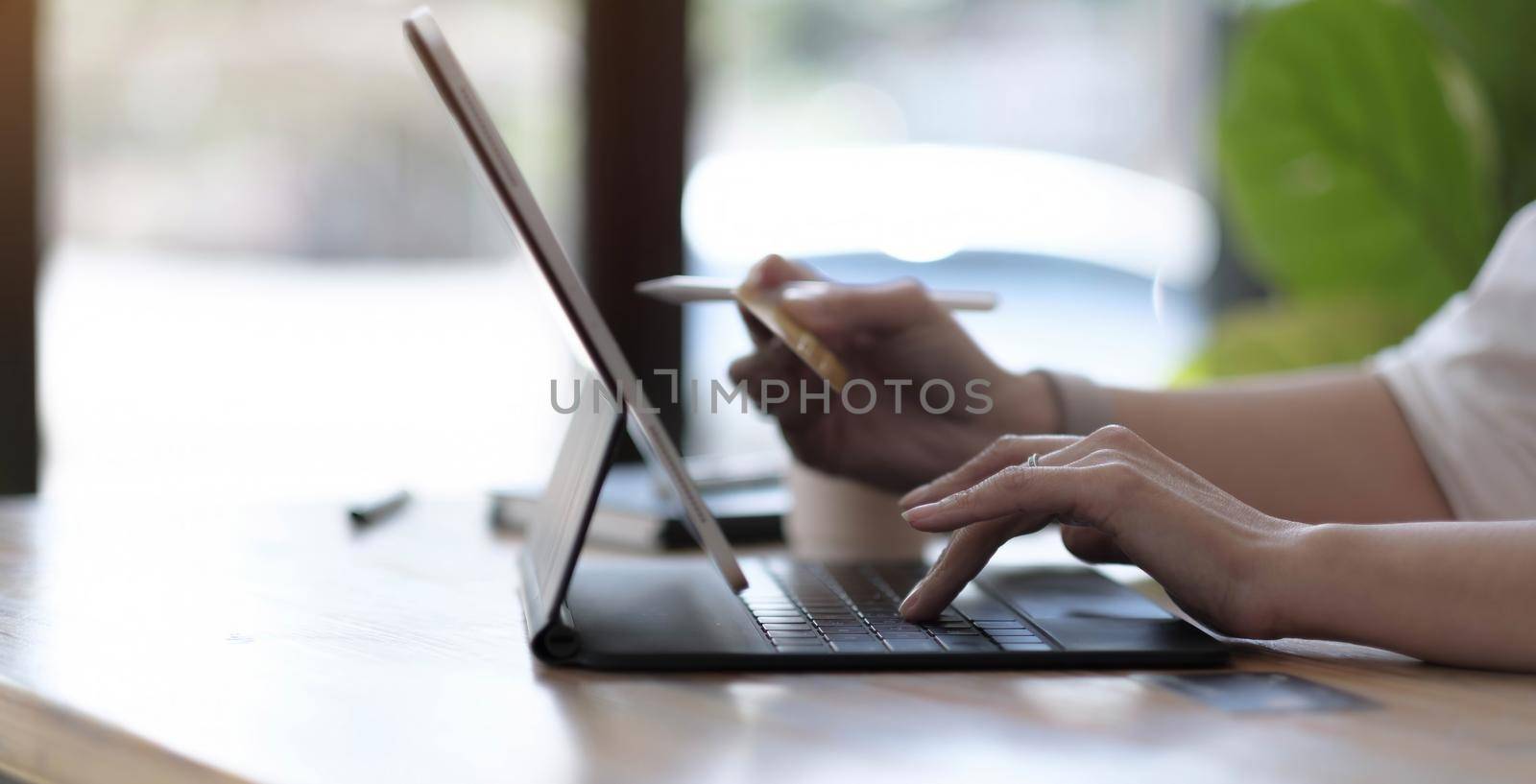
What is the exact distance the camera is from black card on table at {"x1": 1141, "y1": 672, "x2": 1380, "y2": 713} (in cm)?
56

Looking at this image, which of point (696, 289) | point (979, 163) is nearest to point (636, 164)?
point (979, 163)

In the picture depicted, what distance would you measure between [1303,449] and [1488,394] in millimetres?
127

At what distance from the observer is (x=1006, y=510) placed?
64cm

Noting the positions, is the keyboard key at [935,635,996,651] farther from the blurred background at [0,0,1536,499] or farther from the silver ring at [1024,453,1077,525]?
the blurred background at [0,0,1536,499]

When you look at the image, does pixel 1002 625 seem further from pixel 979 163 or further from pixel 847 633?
pixel 979 163

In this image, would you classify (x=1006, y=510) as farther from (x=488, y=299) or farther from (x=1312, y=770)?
(x=488, y=299)

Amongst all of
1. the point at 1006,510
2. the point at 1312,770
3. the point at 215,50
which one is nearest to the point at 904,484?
the point at 1006,510

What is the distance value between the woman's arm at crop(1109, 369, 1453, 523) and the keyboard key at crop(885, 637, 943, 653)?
0.39 m

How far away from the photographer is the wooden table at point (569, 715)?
1.55 ft

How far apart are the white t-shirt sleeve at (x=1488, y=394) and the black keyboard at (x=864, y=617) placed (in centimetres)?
39

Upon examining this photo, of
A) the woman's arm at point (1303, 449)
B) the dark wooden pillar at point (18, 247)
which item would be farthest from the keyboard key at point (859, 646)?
the dark wooden pillar at point (18, 247)

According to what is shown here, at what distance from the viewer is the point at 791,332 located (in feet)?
2.61

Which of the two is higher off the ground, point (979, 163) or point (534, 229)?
point (979, 163)

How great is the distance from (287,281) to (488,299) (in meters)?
0.34
